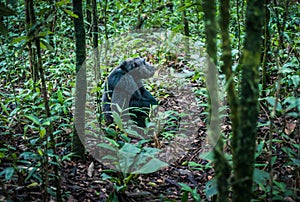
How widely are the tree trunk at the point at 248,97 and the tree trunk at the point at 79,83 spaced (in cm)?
202

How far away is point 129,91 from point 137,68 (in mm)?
375

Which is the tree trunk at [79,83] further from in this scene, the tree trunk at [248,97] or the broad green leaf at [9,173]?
the tree trunk at [248,97]

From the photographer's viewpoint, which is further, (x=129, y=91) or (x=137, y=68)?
(x=137, y=68)

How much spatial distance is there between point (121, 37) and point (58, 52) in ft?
4.31

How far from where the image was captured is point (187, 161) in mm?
3916

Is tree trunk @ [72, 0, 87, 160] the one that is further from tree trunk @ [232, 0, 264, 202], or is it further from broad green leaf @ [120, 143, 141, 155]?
tree trunk @ [232, 0, 264, 202]

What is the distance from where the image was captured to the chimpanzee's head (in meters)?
4.67

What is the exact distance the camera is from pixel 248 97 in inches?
67.7

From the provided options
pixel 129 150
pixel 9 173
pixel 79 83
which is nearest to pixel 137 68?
pixel 79 83

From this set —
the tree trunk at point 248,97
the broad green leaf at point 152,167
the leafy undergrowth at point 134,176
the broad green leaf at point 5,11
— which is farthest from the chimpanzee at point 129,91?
the tree trunk at point 248,97

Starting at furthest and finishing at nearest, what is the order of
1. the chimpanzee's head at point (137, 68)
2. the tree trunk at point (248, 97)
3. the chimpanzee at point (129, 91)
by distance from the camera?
the chimpanzee's head at point (137, 68)
the chimpanzee at point (129, 91)
the tree trunk at point (248, 97)

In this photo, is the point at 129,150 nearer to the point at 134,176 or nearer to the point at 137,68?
the point at 134,176

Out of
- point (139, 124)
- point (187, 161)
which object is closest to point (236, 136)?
point (187, 161)

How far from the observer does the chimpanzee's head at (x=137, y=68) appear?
467 centimetres
